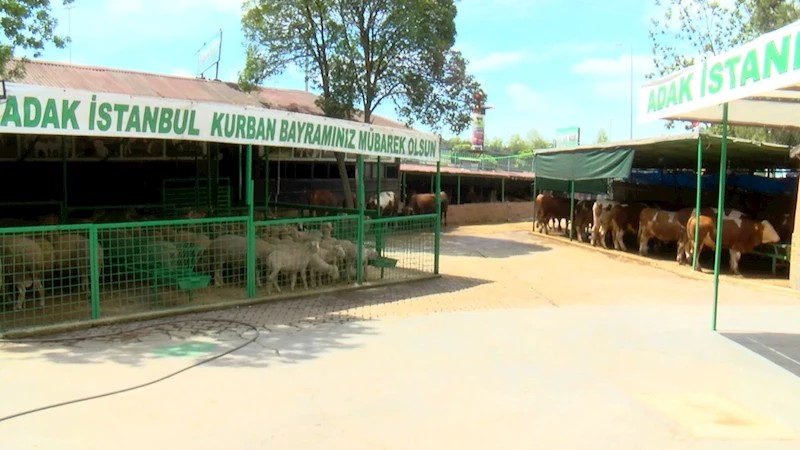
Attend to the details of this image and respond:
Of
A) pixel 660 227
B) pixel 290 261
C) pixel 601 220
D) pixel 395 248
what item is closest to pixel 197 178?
pixel 395 248

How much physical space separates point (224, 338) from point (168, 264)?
2382 mm

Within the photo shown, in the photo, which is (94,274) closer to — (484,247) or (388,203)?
(484,247)

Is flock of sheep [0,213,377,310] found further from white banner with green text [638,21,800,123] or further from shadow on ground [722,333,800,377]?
shadow on ground [722,333,800,377]

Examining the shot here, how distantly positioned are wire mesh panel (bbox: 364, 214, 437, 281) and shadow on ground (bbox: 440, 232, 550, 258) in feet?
6.05

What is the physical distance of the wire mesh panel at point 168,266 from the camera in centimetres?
820

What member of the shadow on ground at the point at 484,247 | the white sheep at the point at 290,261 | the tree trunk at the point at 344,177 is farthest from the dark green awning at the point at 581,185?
the white sheep at the point at 290,261

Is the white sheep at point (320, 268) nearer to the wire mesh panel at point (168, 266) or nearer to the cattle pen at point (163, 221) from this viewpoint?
the cattle pen at point (163, 221)

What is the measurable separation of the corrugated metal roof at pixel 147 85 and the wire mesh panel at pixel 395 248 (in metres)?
6.66

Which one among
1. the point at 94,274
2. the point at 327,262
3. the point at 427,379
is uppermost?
the point at 94,274

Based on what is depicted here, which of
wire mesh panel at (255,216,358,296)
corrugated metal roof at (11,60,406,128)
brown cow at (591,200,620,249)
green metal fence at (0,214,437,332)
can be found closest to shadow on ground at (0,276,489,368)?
green metal fence at (0,214,437,332)

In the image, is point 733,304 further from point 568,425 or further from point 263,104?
point 263,104

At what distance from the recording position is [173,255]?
8727 millimetres

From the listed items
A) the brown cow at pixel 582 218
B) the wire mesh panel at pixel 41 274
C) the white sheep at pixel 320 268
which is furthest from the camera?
the brown cow at pixel 582 218

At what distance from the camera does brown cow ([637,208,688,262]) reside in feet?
47.6
